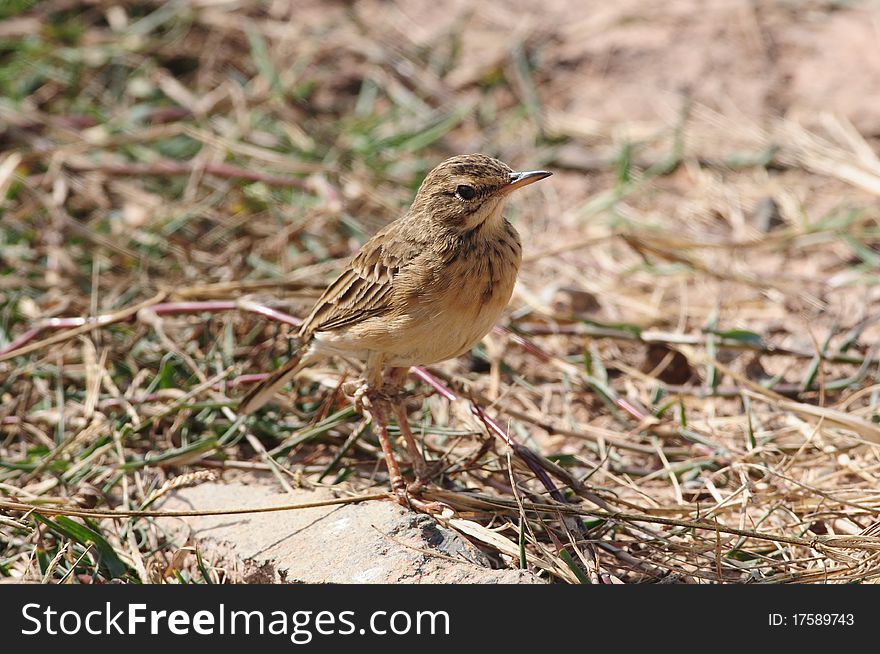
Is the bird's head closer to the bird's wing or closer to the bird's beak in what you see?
the bird's beak

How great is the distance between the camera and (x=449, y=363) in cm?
568

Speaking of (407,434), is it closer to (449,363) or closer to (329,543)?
(329,543)

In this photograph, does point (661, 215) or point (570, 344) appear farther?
point (661, 215)

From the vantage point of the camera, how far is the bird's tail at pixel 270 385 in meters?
4.73

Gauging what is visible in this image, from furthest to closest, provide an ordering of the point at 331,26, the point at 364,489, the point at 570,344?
the point at 331,26 < the point at 570,344 < the point at 364,489

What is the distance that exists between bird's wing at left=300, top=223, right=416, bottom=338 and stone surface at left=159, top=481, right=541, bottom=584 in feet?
2.45

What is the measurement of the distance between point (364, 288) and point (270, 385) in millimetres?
692

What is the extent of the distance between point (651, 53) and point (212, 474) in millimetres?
5318

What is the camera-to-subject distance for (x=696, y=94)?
8008 mm

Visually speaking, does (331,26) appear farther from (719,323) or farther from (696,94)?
(719,323)

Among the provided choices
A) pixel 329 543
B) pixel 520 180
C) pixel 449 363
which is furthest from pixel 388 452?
pixel 449 363

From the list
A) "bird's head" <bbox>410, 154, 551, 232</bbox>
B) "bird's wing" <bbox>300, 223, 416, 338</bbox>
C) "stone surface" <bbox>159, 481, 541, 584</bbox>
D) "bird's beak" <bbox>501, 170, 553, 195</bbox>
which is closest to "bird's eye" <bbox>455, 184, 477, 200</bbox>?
"bird's head" <bbox>410, 154, 551, 232</bbox>

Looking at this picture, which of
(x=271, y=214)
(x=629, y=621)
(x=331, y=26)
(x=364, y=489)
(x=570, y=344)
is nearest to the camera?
(x=629, y=621)

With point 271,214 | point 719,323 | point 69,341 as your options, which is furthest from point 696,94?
point 69,341
